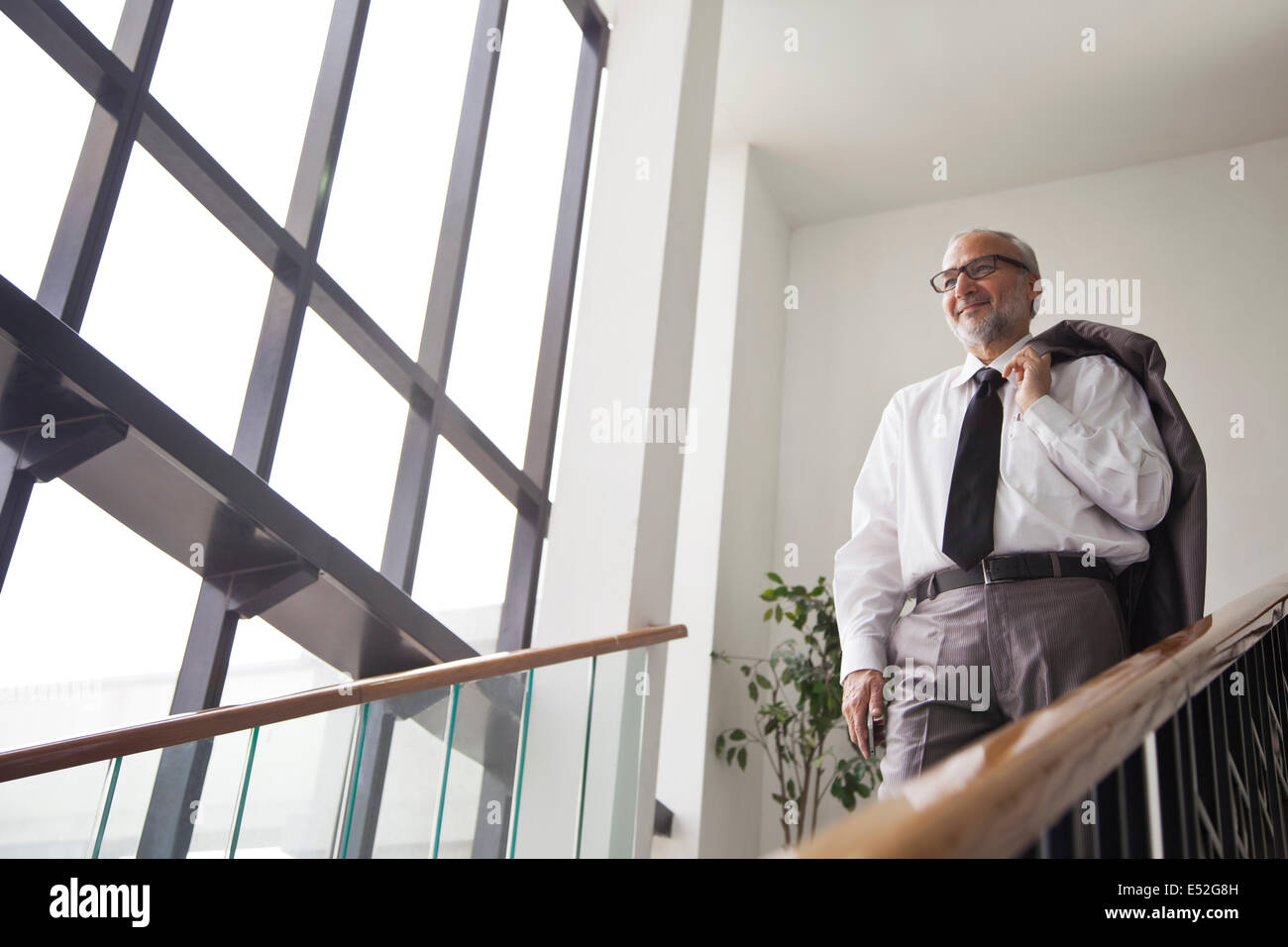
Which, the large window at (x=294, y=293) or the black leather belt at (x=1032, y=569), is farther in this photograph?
the large window at (x=294, y=293)

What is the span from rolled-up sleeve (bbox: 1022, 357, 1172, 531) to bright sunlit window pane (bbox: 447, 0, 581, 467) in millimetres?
2149

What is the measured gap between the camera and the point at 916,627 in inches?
83.4

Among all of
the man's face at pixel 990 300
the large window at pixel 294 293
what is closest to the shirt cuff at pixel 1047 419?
the man's face at pixel 990 300

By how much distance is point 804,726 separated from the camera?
436cm

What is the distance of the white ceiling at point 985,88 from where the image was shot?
4.20 metres

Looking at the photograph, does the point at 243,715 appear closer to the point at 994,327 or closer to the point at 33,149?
the point at 33,149

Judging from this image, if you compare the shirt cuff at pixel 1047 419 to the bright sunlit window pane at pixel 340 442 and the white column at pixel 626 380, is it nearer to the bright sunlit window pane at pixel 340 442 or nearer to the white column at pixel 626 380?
the white column at pixel 626 380

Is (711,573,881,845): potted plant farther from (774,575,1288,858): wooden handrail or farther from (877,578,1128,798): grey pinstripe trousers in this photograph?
(774,575,1288,858): wooden handrail

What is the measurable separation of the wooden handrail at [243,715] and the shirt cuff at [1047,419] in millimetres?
1257

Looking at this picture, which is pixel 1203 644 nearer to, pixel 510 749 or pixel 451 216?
pixel 510 749

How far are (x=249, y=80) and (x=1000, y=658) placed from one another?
2547 mm

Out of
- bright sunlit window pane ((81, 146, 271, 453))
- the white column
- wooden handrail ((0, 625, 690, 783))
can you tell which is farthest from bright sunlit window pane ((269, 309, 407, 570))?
wooden handrail ((0, 625, 690, 783))

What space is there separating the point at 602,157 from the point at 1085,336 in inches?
75.5
